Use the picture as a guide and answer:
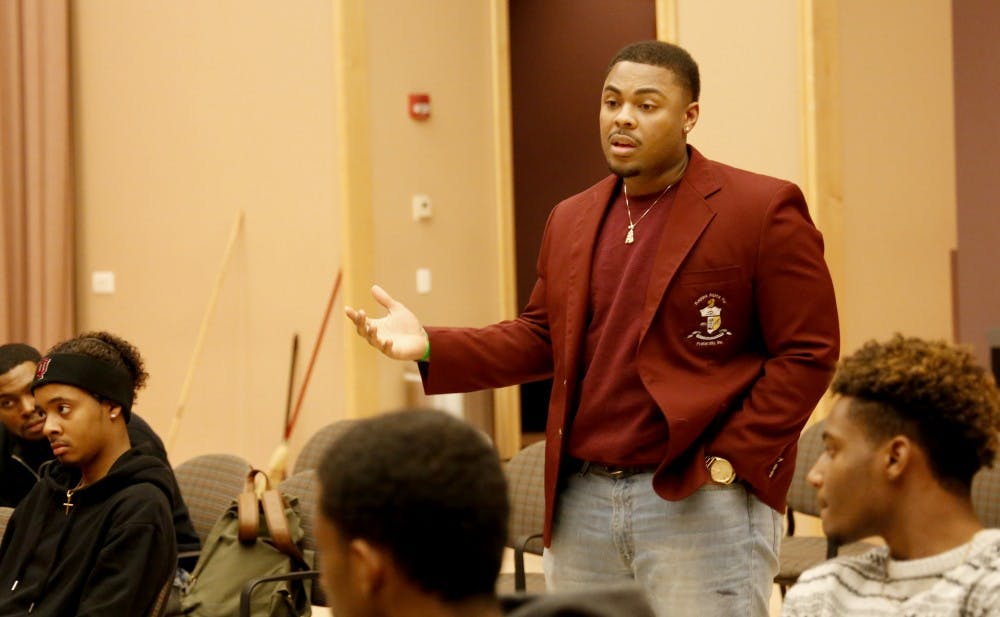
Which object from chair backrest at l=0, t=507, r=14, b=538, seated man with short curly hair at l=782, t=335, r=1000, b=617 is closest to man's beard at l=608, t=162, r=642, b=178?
seated man with short curly hair at l=782, t=335, r=1000, b=617

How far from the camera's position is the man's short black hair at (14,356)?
443 cm

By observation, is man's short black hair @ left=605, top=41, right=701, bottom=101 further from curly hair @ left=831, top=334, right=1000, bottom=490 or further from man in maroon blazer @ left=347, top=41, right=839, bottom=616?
curly hair @ left=831, top=334, right=1000, bottom=490

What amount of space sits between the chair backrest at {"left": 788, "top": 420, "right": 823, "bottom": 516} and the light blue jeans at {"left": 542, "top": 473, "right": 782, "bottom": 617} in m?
1.88

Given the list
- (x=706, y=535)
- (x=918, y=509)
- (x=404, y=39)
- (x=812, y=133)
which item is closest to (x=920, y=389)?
(x=918, y=509)

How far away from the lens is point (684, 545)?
8.25 feet

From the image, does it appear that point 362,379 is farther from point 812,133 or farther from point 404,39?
point 812,133

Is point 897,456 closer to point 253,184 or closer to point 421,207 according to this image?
point 421,207

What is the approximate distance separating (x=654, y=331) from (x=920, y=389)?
2.34 ft

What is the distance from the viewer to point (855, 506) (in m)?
1.93

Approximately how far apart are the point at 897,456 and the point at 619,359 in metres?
0.75

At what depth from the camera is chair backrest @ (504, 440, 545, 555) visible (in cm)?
429

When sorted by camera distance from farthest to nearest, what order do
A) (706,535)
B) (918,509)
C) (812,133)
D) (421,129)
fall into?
(421,129), (812,133), (706,535), (918,509)

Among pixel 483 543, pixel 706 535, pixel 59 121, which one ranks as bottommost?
pixel 706 535

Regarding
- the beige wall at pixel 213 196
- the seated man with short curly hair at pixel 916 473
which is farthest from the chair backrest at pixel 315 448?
the seated man with short curly hair at pixel 916 473
